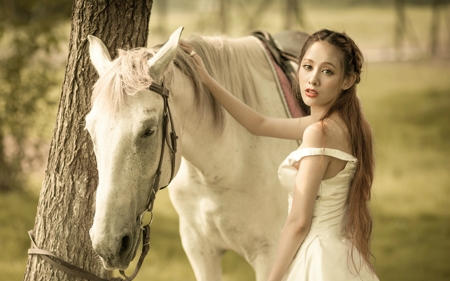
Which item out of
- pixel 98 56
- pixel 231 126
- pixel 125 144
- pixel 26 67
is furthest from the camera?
pixel 26 67

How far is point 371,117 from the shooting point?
10242mm

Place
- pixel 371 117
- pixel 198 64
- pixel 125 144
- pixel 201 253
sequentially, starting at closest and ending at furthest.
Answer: pixel 125 144
pixel 198 64
pixel 201 253
pixel 371 117

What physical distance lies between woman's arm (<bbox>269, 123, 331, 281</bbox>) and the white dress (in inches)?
1.0

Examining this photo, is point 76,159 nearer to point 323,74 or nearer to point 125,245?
point 125,245

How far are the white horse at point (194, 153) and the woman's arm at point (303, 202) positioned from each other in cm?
54

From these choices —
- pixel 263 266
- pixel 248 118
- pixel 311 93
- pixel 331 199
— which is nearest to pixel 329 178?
pixel 331 199

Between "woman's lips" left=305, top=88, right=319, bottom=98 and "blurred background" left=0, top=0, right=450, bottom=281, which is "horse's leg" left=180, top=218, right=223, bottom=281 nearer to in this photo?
"blurred background" left=0, top=0, right=450, bottom=281

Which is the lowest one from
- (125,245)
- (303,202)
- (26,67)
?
(125,245)

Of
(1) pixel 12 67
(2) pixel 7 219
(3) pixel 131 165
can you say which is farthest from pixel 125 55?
(1) pixel 12 67

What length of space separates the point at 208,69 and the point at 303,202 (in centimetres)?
90

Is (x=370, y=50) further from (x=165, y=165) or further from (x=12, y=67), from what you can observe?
(x=165, y=165)

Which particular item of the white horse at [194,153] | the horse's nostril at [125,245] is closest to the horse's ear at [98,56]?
the white horse at [194,153]

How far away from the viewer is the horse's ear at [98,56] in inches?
83.7

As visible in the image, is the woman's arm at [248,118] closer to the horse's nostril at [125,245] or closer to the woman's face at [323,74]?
the woman's face at [323,74]
